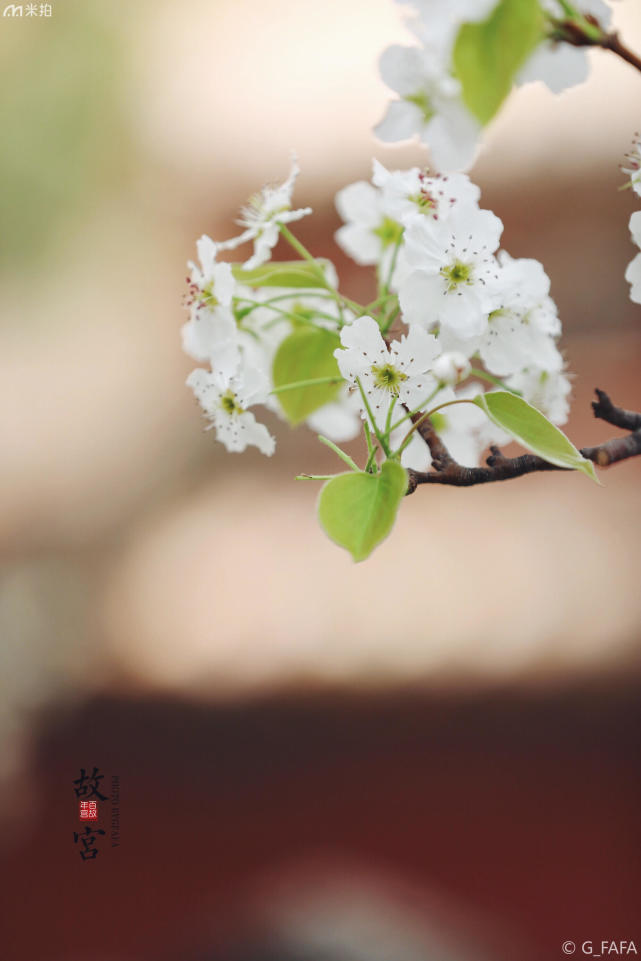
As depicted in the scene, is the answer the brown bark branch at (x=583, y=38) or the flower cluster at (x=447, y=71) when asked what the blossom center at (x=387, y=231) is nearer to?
the flower cluster at (x=447, y=71)

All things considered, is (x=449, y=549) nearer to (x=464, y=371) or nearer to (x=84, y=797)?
A: (x=84, y=797)

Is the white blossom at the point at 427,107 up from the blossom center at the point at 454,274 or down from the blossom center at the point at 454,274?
up
